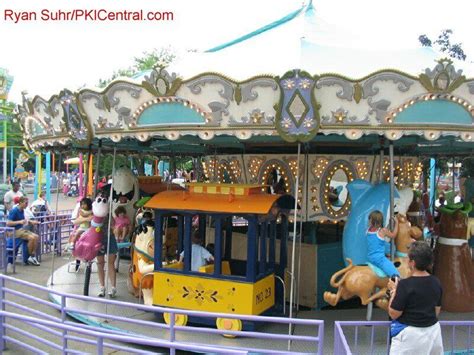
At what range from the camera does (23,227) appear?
36.4 feet

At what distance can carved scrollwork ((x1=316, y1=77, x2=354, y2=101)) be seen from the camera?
548cm

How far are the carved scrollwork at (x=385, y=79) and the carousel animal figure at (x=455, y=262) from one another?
9.17 feet

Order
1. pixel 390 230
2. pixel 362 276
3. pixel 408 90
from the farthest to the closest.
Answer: pixel 390 230
pixel 362 276
pixel 408 90

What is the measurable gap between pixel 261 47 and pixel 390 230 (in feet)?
9.83

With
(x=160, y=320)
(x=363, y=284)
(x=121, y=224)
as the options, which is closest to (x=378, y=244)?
Result: (x=363, y=284)

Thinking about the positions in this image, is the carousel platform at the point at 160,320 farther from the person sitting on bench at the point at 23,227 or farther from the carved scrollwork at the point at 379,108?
the carved scrollwork at the point at 379,108

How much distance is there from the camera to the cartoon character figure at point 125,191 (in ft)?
32.4

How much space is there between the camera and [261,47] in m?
7.27

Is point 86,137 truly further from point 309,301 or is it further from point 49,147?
point 309,301

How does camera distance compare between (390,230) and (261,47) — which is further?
(261,47)

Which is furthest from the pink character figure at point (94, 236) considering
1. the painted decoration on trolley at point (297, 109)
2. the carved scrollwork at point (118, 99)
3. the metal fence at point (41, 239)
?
the painted decoration on trolley at point (297, 109)

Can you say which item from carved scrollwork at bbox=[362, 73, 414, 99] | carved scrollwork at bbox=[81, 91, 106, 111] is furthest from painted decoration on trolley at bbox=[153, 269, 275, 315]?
carved scrollwork at bbox=[362, 73, 414, 99]

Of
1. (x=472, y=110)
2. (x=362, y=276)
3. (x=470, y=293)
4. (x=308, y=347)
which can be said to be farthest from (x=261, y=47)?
(x=470, y=293)

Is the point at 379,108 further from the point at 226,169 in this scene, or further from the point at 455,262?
the point at 226,169
